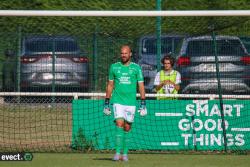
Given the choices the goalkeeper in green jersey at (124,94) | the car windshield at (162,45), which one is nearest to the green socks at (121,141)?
the goalkeeper in green jersey at (124,94)

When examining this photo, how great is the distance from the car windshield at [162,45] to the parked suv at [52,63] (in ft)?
4.11

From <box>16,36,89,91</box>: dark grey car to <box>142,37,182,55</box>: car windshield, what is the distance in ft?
4.11

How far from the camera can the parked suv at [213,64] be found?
20.2 m

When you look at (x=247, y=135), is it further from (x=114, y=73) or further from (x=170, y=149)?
(x=114, y=73)

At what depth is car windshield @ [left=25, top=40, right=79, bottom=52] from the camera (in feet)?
66.4

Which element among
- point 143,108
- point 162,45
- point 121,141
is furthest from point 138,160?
point 162,45

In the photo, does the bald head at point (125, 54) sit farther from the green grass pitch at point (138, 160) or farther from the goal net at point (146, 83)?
the goal net at point (146, 83)

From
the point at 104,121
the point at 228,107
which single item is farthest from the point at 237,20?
the point at 104,121

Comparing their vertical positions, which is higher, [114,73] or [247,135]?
[114,73]

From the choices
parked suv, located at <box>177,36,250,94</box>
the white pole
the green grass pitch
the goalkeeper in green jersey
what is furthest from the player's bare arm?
parked suv, located at <box>177,36,250,94</box>

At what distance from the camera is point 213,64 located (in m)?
20.4

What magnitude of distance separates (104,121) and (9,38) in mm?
2595

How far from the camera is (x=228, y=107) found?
795 inches

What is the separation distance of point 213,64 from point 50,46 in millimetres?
3328
